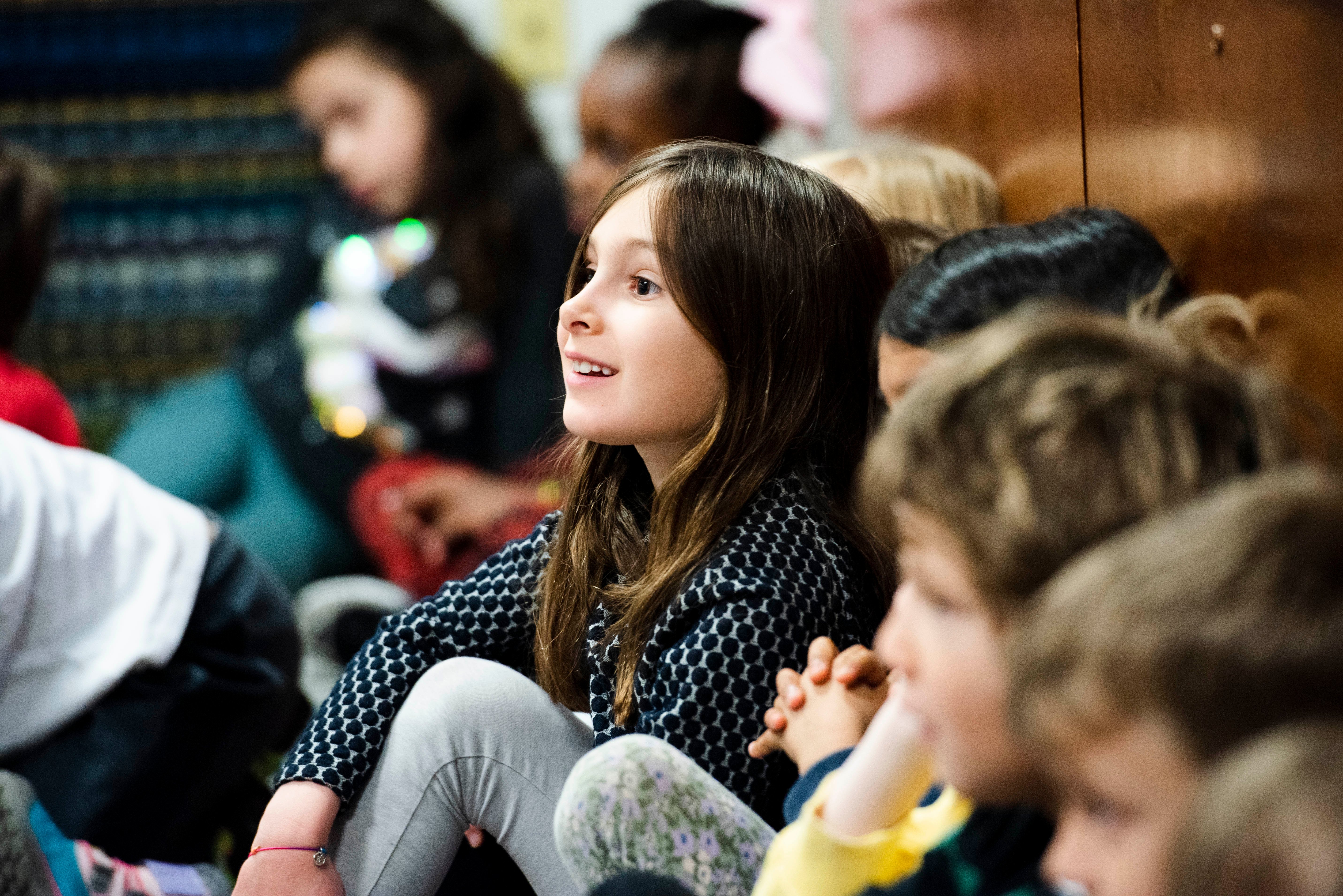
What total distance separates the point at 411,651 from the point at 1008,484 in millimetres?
623

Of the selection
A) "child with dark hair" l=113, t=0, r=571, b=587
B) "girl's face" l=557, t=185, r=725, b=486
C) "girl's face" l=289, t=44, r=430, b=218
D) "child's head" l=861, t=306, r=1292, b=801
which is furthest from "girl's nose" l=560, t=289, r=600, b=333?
"girl's face" l=289, t=44, r=430, b=218

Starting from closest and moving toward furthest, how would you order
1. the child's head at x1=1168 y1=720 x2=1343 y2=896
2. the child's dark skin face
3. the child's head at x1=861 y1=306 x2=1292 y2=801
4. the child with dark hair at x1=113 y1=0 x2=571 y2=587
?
the child's head at x1=1168 y1=720 x2=1343 y2=896
the child's head at x1=861 y1=306 x2=1292 y2=801
the child's dark skin face
the child with dark hair at x1=113 y1=0 x2=571 y2=587

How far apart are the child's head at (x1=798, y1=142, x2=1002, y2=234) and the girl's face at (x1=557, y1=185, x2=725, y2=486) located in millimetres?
323

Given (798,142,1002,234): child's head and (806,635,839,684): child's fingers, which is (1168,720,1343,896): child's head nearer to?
(806,635,839,684): child's fingers

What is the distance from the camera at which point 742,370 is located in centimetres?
95

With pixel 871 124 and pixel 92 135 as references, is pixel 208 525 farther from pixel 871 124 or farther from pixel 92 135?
pixel 92 135

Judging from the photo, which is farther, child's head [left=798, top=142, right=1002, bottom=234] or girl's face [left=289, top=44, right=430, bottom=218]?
girl's face [left=289, top=44, right=430, bottom=218]

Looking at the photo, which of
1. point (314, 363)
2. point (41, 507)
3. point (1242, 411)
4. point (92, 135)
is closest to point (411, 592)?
point (314, 363)

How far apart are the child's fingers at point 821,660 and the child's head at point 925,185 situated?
1.84ft

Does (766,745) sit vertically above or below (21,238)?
below

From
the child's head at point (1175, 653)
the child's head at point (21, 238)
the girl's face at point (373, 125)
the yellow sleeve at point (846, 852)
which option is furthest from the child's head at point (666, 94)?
the child's head at point (1175, 653)

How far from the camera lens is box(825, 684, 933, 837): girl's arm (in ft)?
2.12

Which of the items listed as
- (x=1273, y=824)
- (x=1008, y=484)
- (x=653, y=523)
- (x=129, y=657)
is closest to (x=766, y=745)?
(x=653, y=523)

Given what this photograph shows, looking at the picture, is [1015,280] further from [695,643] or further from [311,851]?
[311,851]
